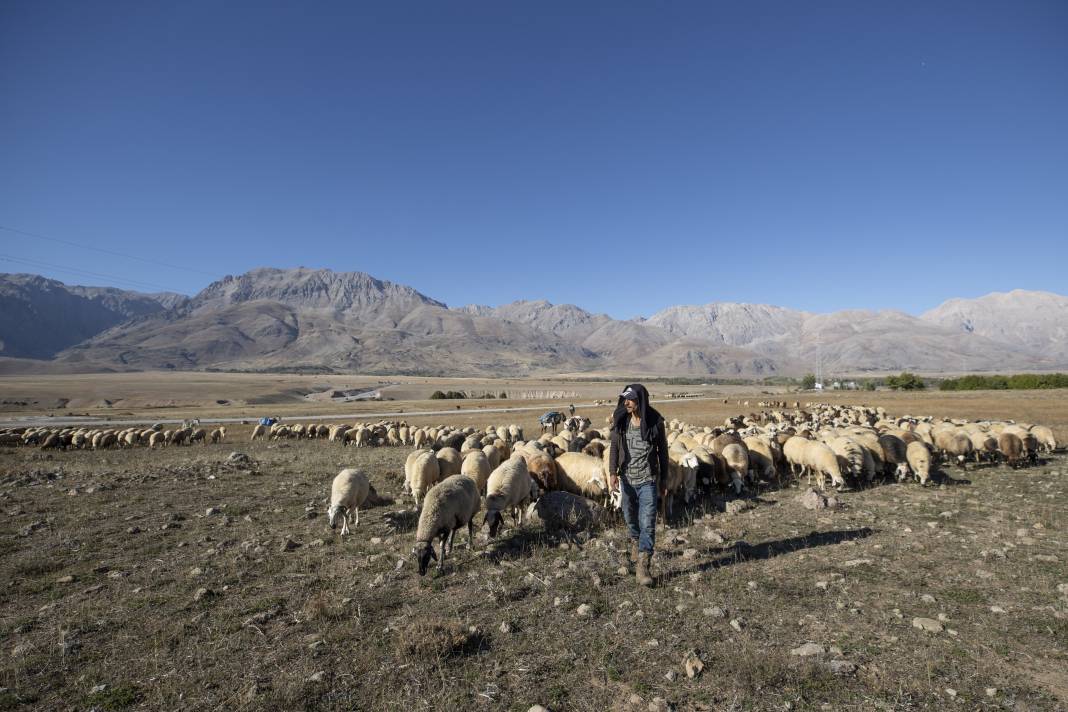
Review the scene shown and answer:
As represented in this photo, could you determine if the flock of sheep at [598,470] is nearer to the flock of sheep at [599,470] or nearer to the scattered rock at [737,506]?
the flock of sheep at [599,470]

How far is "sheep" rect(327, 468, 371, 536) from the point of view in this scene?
10.3 metres

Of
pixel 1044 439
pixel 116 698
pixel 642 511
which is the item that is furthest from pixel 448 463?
pixel 1044 439

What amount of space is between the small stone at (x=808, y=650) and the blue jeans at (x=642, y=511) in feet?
7.18

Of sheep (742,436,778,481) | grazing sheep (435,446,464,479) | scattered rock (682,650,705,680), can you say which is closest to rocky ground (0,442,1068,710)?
scattered rock (682,650,705,680)

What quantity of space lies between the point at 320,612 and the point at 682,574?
513cm

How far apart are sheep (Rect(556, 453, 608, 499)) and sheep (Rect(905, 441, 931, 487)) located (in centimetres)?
897

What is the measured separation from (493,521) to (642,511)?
326 cm

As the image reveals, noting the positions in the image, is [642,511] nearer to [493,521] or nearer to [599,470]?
[493,521]

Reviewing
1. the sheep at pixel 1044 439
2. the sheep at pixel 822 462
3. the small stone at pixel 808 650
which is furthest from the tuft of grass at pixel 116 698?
the sheep at pixel 1044 439

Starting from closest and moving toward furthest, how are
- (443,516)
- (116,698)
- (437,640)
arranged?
(116,698), (437,640), (443,516)

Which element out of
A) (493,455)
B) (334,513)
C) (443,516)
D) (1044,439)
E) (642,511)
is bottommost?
(334,513)

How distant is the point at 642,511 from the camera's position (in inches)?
284

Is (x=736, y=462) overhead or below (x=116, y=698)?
overhead

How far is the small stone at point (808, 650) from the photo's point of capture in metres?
4.98
